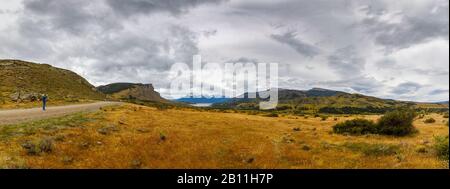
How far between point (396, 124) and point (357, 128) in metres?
3.21

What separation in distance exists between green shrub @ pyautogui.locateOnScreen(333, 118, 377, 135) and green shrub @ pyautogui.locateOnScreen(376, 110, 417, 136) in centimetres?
64

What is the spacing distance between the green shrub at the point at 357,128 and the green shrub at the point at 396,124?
642 millimetres

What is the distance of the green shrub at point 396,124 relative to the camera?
2728 centimetres

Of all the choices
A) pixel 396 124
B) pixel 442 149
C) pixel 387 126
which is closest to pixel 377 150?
pixel 442 149

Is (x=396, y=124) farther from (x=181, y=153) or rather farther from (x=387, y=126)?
(x=181, y=153)

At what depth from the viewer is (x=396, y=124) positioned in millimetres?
28516

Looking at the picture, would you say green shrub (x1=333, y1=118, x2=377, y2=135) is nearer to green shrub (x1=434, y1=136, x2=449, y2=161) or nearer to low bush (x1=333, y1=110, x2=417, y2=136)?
low bush (x1=333, y1=110, x2=417, y2=136)
